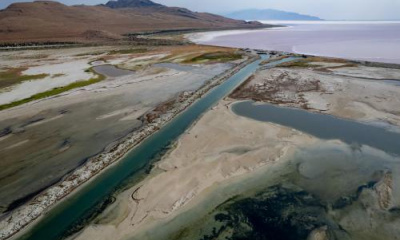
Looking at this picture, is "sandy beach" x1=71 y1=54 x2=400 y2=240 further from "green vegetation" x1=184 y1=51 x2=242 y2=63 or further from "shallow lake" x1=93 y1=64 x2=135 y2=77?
"green vegetation" x1=184 y1=51 x2=242 y2=63

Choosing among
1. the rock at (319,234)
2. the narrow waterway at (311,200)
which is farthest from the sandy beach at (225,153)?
the narrow waterway at (311,200)

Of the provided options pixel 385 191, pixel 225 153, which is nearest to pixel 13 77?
pixel 225 153

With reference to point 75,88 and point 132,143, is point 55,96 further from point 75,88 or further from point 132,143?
point 132,143

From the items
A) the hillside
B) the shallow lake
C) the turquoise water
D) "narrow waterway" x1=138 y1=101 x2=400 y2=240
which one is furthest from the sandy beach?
the hillside

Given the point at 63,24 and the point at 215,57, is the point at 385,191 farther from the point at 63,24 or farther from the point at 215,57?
the point at 63,24

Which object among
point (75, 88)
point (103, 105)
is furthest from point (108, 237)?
point (75, 88)

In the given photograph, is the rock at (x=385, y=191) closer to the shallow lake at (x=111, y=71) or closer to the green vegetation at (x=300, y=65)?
the green vegetation at (x=300, y=65)

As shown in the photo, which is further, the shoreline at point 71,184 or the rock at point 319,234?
the shoreline at point 71,184
